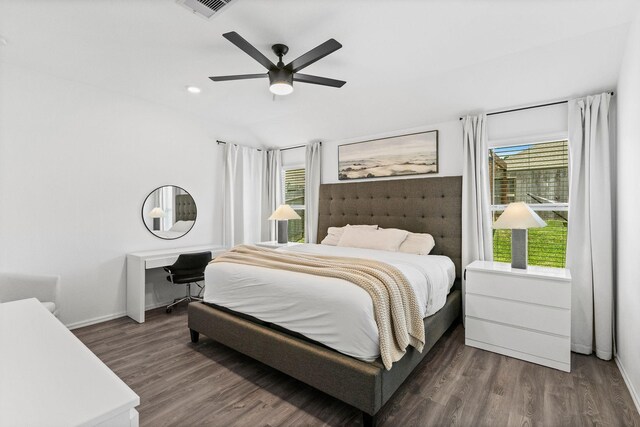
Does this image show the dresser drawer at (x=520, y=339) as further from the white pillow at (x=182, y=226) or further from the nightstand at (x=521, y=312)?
the white pillow at (x=182, y=226)

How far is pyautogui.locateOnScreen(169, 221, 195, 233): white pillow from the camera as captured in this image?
163 inches

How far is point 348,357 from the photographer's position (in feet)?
5.96

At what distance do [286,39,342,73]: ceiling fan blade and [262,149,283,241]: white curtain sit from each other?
290cm

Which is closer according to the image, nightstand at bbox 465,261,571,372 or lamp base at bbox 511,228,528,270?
nightstand at bbox 465,261,571,372

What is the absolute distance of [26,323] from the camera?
1.21 meters

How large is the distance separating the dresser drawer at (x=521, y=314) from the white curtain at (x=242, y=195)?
133 inches

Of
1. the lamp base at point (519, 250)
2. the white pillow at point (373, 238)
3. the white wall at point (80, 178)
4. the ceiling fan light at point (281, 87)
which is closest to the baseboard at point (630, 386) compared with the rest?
the lamp base at point (519, 250)

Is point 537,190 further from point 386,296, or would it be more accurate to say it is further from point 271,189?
point 271,189

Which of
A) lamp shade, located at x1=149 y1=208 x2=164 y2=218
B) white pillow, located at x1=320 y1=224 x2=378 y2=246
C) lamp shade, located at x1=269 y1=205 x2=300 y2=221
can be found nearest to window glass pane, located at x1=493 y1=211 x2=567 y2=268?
white pillow, located at x1=320 y1=224 x2=378 y2=246

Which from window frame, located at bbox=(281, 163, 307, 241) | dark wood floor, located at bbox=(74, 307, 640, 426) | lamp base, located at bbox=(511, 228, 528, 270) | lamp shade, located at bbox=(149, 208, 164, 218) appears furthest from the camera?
window frame, located at bbox=(281, 163, 307, 241)

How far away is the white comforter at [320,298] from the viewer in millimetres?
1784

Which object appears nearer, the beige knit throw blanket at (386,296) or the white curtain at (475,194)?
the beige knit throw blanket at (386,296)

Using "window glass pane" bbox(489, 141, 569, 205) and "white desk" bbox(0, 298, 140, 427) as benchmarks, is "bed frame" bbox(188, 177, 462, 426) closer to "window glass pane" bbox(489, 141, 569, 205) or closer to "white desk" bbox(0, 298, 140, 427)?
"window glass pane" bbox(489, 141, 569, 205)

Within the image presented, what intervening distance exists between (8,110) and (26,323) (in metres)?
2.73
